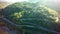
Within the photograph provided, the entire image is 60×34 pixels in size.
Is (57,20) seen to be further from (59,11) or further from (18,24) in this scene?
(18,24)

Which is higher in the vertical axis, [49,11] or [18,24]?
[49,11]

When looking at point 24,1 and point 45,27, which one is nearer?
point 45,27

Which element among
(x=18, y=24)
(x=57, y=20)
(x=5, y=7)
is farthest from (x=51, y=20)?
(x=5, y=7)

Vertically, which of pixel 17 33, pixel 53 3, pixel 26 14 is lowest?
pixel 17 33

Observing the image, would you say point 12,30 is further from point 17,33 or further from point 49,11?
point 49,11

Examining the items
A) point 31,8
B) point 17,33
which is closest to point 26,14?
point 31,8

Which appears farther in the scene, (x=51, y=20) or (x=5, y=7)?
(x=5, y=7)
